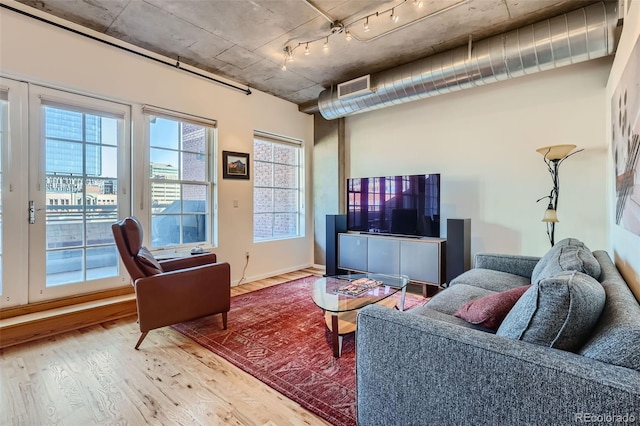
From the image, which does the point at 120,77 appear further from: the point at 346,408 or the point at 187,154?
the point at 346,408

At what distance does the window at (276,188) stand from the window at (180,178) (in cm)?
81

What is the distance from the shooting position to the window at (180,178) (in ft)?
11.7

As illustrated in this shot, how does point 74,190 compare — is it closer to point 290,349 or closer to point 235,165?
point 235,165

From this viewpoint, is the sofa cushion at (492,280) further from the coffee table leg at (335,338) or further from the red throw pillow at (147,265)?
the red throw pillow at (147,265)

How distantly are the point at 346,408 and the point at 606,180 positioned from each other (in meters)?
3.36

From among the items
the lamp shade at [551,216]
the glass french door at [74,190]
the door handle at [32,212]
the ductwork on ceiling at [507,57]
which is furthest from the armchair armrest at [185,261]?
the lamp shade at [551,216]

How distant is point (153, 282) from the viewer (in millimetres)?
2361

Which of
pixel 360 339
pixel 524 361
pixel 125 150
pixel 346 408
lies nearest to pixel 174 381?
pixel 346 408

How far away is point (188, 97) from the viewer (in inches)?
147

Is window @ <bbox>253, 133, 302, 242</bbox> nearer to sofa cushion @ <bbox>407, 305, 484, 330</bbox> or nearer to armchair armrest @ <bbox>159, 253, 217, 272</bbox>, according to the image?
armchair armrest @ <bbox>159, 253, 217, 272</bbox>

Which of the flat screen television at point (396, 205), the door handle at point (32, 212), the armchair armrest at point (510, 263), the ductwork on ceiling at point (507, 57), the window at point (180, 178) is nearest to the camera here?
the ductwork on ceiling at point (507, 57)

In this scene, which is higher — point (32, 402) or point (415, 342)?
point (415, 342)

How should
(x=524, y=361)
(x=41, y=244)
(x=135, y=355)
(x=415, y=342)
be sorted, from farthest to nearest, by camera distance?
1. (x=41, y=244)
2. (x=135, y=355)
3. (x=415, y=342)
4. (x=524, y=361)

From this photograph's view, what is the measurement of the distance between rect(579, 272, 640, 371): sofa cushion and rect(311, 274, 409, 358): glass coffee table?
1370 millimetres
